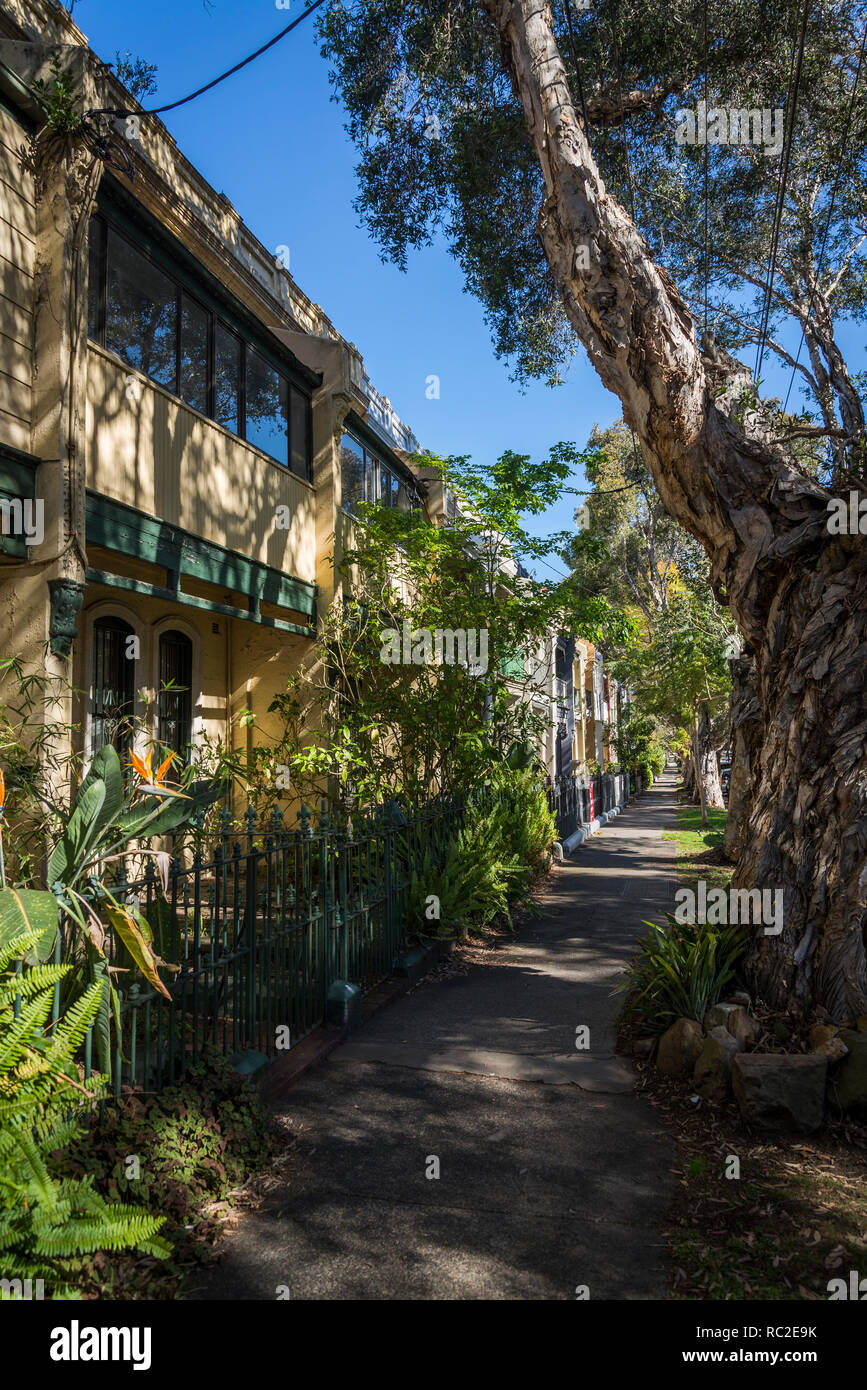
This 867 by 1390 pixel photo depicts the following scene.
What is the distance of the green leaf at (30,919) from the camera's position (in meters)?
3.03

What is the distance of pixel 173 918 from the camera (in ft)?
12.8

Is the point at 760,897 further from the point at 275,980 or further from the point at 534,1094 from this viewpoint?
the point at 275,980

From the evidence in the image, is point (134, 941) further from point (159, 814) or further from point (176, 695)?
point (176, 695)

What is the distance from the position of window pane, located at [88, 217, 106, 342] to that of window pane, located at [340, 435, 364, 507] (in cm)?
506

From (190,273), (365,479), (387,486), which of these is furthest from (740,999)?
(387,486)

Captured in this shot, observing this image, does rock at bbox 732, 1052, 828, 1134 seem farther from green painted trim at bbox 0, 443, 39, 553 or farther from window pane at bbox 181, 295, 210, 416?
window pane at bbox 181, 295, 210, 416

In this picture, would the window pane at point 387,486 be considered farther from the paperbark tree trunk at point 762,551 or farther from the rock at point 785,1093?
the rock at point 785,1093

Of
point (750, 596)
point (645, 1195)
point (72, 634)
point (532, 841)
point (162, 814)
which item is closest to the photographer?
point (645, 1195)

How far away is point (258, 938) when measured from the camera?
4953 mm

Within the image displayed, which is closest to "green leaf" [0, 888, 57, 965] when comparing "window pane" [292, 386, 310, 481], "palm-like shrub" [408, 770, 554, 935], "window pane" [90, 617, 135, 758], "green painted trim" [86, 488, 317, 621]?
"green painted trim" [86, 488, 317, 621]

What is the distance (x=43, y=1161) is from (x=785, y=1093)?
11.7 ft

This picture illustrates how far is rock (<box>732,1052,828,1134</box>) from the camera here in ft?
14.4

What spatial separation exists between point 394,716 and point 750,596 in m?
4.98

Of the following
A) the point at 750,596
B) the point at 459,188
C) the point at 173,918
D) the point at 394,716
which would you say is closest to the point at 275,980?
the point at 173,918
